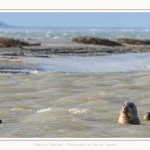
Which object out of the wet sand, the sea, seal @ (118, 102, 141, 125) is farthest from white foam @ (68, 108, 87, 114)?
the wet sand

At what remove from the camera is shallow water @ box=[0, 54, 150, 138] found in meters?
12.6

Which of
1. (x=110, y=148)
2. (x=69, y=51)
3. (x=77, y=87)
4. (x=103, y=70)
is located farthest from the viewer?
(x=69, y=51)

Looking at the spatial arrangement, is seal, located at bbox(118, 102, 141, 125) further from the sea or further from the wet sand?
the wet sand

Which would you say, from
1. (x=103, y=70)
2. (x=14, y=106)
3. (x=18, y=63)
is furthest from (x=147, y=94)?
(x=18, y=63)

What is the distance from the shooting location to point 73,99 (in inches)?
662

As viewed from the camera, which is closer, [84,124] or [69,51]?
[84,124]

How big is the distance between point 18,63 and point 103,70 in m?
3.89

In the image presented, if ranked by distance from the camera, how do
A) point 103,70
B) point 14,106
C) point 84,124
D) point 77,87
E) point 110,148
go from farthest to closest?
point 103,70, point 77,87, point 14,106, point 84,124, point 110,148

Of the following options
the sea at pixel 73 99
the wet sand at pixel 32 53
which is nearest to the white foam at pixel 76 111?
the sea at pixel 73 99

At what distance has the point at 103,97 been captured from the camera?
17.2m

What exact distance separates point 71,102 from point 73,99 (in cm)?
38

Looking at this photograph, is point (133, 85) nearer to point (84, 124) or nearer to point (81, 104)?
point (81, 104)

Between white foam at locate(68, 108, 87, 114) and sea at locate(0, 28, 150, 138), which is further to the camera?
white foam at locate(68, 108, 87, 114)

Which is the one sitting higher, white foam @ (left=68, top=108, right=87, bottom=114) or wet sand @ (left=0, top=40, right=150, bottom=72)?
wet sand @ (left=0, top=40, right=150, bottom=72)
